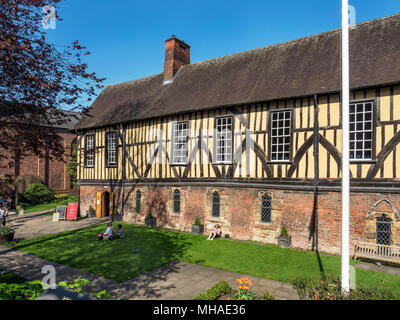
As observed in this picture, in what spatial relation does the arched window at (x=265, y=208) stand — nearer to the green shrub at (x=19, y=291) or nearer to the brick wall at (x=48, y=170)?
the green shrub at (x=19, y=291)

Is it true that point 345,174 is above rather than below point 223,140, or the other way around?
below

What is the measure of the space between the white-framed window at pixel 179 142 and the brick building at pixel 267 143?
2.5 inches

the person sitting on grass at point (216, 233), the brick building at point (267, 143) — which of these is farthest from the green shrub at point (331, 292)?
the person sitting on grass at point (216, 233)

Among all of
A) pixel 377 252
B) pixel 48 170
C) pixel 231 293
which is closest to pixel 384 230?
pixel 377 252

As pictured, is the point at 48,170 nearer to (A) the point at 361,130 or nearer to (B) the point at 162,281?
(B) the point at 162,281

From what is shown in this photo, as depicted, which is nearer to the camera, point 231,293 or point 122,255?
point 231,293

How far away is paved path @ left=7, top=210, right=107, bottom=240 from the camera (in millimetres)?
16438

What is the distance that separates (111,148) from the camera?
20984 millimetres

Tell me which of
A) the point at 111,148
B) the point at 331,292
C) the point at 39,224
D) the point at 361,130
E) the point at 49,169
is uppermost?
Result: the point at 361,130

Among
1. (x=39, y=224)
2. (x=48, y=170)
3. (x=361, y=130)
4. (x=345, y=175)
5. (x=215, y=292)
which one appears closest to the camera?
(x=345, y=175)

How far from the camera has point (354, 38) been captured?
1377 centimetres

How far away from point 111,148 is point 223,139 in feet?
32.5

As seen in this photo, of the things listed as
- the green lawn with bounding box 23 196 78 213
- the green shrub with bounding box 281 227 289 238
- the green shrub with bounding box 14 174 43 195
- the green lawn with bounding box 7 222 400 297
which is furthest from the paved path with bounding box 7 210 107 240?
the green shrub with bounding box 281 227 289 238

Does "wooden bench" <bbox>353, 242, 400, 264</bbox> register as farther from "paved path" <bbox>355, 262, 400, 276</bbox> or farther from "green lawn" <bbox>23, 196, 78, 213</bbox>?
"green lawn" <bbox>23, 196, 78, 213</bbox>
